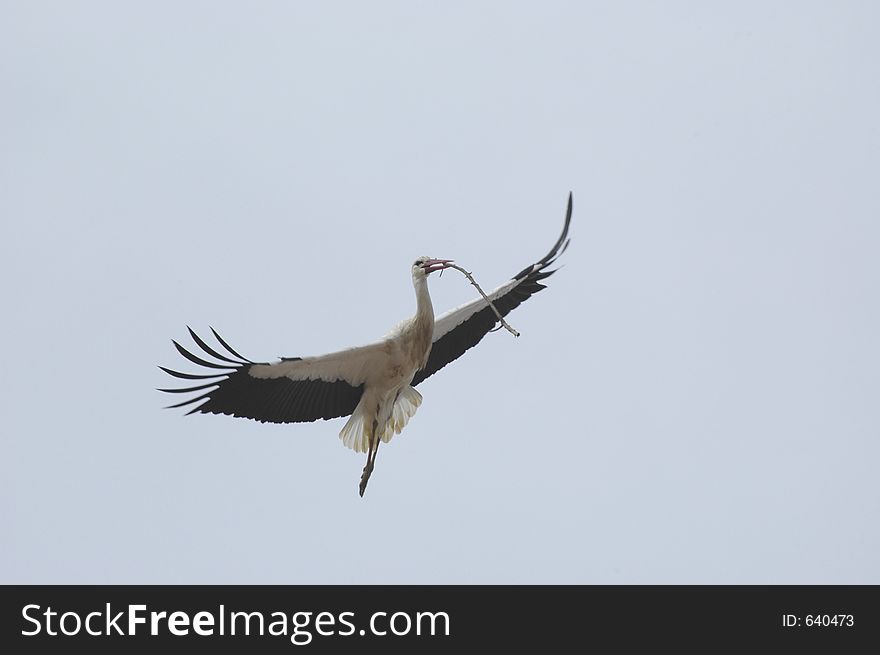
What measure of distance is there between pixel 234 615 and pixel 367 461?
2.07m

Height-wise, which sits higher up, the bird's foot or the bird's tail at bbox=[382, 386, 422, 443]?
the bird's tail at bbox=[382, 386, 422, 443]

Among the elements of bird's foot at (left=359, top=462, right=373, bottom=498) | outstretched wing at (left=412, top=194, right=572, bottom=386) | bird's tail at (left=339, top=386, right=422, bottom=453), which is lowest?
bird's foot at (left=359, top=462, right=373, bottom=498)

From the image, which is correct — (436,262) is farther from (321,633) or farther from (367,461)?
(321,633)

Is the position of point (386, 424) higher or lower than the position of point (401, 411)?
lower

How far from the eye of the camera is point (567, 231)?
56.2 ft

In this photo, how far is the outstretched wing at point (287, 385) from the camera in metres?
15.5

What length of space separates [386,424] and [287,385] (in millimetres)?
973

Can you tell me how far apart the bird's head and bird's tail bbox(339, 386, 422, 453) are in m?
0.97

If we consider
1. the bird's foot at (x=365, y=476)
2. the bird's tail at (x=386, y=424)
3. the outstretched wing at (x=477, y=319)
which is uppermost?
the outstretched wing at (x=477, y=319)

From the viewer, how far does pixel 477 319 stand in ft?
56.2

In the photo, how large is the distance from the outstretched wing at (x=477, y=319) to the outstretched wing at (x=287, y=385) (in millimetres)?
758

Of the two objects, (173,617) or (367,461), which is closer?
(173,617)

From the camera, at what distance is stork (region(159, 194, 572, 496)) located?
15.7 meters

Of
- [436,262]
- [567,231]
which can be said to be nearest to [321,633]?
[436,262]
